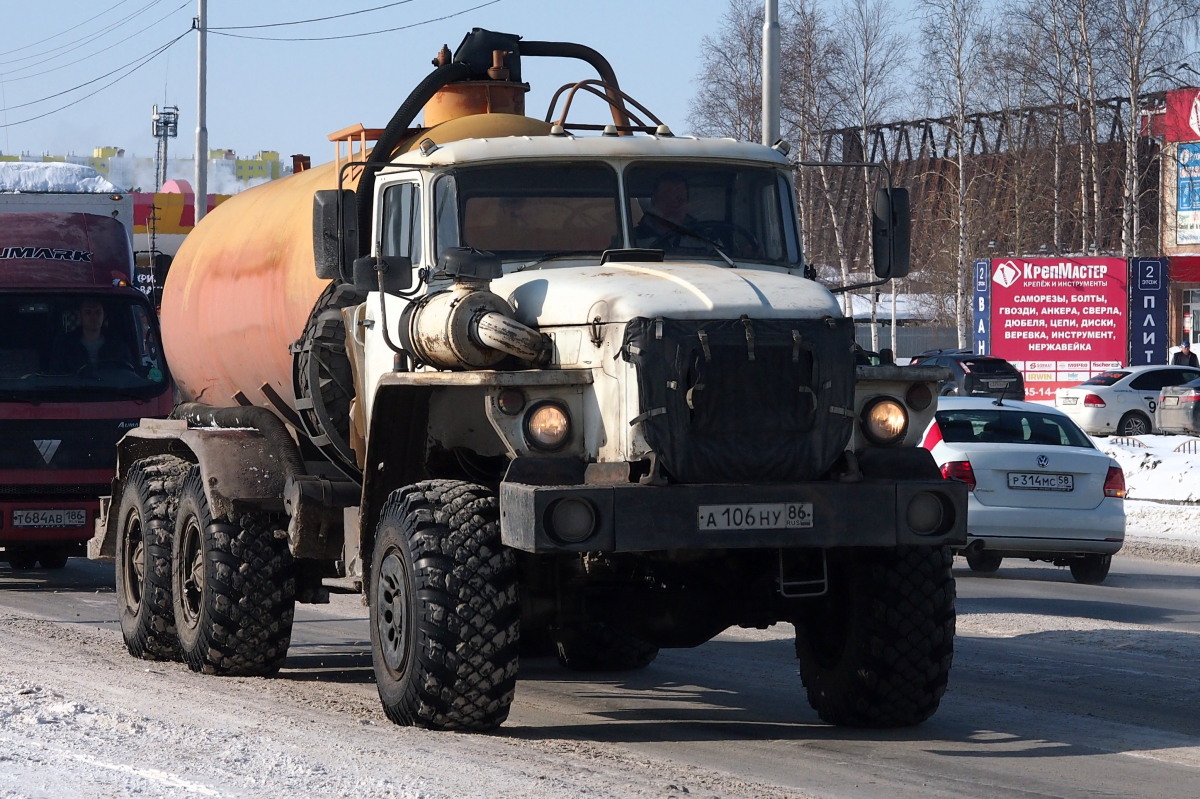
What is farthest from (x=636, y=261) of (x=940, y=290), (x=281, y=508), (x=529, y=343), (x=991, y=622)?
(x=940, y=290)

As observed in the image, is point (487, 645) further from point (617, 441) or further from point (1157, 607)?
point (1157, 607)

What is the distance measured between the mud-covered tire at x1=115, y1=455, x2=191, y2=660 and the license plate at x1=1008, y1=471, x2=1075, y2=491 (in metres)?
6.85

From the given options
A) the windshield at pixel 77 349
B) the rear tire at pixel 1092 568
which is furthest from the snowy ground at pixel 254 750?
the rear tire at pixel 1092 568

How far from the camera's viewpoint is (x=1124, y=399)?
34.6 metres

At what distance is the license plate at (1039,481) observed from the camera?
46.2ft

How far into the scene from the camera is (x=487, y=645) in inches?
274

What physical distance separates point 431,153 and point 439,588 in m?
2.27

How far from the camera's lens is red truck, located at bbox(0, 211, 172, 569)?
A: 47.0 feet

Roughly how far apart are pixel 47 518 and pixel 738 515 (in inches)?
358

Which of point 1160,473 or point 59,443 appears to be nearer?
point 59,443

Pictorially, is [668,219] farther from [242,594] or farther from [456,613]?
[242,594]

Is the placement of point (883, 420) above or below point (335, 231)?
below

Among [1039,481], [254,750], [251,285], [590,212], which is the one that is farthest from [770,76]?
[254,750]

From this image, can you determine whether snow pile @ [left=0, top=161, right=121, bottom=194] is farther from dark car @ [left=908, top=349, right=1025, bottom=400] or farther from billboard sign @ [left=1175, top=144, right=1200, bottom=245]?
billboard sign @ [left=1175, top=144, right=1200, bottom=245]
